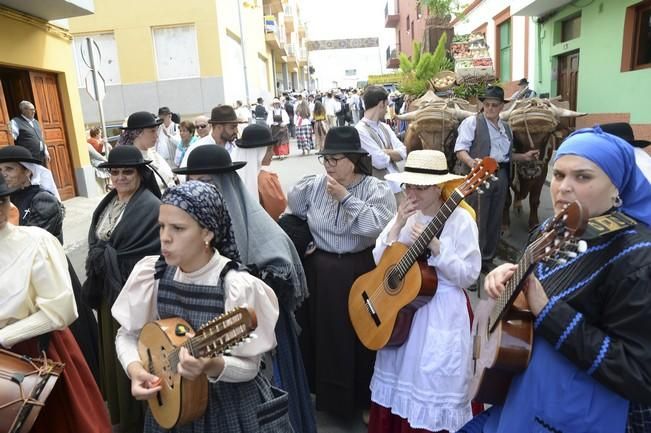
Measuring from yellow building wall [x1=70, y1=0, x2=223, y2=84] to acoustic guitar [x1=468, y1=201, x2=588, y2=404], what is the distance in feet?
59.0

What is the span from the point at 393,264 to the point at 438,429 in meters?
0.85

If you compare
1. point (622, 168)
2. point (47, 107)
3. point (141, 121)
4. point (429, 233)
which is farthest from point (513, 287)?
point (47, 107)

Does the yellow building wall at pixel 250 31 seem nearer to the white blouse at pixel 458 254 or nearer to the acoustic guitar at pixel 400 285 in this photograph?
the acoustic guitar at pixel 400 285

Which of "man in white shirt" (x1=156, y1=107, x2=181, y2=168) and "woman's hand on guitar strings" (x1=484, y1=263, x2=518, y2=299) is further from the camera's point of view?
"man in white shirt" (x1=156, y1=107, x2=181, y2=168)

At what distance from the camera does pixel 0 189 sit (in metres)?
2.49

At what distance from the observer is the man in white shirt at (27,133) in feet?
30.1

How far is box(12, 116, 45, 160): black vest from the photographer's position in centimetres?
918

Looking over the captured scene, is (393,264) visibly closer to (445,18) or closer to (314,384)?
(314,384)

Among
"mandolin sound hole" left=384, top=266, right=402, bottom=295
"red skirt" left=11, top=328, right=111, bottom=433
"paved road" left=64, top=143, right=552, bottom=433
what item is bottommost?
"paved road" left=64, top=143, right=552, bottom=433

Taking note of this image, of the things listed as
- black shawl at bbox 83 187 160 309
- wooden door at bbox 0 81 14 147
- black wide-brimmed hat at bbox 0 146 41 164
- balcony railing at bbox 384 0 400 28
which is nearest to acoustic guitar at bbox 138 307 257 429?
black shawl at bbox 83 187 160 309

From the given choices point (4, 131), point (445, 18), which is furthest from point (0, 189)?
point (445, 18)

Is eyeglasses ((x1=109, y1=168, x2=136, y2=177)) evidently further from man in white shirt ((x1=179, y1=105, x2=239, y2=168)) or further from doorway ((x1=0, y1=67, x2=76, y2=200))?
doorway ((x1=0, y1=67, x2=76, y2=200))

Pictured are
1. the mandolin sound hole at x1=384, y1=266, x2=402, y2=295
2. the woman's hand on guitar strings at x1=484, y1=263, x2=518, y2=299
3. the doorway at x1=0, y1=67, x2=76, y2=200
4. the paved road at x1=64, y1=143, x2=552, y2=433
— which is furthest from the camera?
the doorway at x1=0, y1=67, x2=76, y2=200

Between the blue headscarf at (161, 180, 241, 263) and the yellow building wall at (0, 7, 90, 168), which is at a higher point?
the yellow building wall at (0, 7, 90, 168)
